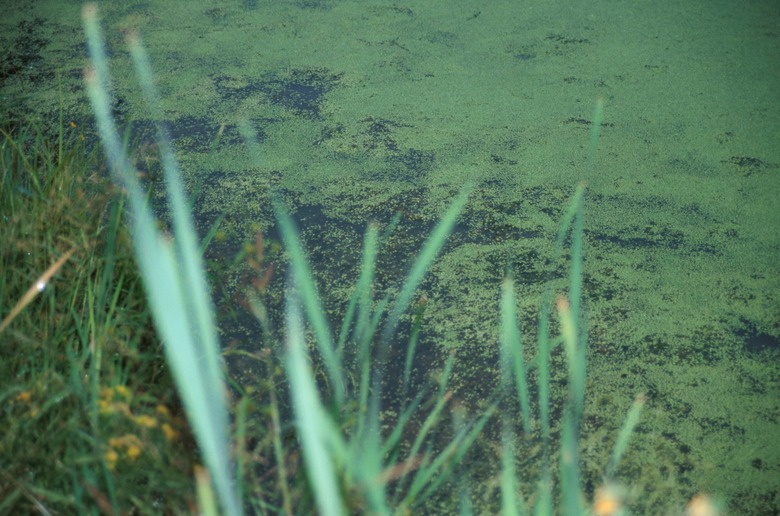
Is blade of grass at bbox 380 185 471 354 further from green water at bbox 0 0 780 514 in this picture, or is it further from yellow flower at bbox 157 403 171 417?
yellow flower at bbox 157 403 171 417

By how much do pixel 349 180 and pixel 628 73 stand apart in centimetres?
85

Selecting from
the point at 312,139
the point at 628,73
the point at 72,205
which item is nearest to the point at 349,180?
the point at 312,139

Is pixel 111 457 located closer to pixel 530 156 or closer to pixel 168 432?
pixel 168 432

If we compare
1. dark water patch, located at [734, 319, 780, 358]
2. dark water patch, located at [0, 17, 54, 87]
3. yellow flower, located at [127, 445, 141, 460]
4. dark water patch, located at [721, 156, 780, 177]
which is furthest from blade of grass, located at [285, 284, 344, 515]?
dark water patch, located at [0, 17, 54, 87]

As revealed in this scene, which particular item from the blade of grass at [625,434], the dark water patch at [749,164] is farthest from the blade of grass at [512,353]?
the dark water patch at [749,164]

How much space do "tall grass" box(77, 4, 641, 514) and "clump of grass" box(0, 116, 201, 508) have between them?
0.16ft

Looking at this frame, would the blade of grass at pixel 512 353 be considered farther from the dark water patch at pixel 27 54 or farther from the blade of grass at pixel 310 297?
the dark water patch at pixel 27 54

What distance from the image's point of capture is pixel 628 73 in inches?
86.3

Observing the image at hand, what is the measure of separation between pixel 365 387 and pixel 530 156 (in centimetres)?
85

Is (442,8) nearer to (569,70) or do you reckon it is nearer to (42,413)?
(569,70)

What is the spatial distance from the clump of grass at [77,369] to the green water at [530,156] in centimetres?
29

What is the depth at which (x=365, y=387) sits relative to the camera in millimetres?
1213

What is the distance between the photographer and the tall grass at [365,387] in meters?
1.06

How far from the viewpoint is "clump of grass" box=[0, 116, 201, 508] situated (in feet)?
3.35
